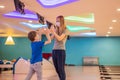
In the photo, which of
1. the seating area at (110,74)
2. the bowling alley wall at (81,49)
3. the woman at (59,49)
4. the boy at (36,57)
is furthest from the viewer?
the bowling alley wall at (81,49)

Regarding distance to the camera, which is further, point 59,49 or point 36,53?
point 36,53

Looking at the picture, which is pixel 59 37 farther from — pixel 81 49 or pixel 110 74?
pixel 81 49

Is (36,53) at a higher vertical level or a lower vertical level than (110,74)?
higher

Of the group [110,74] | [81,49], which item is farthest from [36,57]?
[81,49]

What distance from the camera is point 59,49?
354 cm

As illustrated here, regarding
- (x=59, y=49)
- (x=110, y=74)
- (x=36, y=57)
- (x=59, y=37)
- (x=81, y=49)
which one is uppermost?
(x=59, y=37)

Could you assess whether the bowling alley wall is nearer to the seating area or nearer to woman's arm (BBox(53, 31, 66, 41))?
the seating area

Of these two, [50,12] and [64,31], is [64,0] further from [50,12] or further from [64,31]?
[64,31]

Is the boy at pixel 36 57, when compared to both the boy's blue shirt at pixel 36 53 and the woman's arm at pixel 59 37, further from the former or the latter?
the woman's arm at pixel 59 37

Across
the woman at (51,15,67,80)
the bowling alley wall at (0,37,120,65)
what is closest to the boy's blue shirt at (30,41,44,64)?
the woman at (51,15,67,80)

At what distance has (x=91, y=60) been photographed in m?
19.3

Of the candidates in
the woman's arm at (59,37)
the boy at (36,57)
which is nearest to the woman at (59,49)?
the woman's arm at (59,37)

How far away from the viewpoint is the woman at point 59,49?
3.46 m

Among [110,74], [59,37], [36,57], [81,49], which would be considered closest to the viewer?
[59,37]
